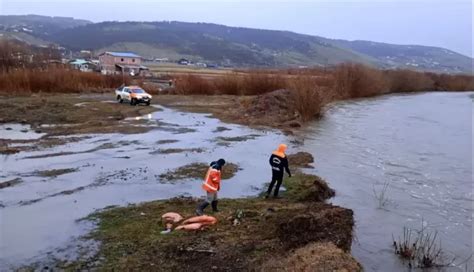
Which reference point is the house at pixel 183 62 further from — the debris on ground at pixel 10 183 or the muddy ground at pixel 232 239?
the muddy ground at pixel 232 239

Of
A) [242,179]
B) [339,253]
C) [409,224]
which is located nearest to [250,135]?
[242,179]

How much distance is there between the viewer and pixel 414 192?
17.4 m

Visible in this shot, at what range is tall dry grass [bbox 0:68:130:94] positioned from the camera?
45.6 meters

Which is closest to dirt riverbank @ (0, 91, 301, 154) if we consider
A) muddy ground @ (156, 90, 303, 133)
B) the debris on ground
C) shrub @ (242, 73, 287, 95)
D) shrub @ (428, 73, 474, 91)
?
muddy ground @ (156, 90, 303, 133)

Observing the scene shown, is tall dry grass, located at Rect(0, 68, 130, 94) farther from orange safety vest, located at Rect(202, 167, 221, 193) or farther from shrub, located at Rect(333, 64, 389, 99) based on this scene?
orange safety vest, located at Rect(202, 167, 221, 193)

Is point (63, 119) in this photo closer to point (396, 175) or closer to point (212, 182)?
point (396, 175)

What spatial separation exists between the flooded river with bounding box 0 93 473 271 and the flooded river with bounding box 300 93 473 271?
0.15 feet

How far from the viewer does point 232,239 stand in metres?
10.0

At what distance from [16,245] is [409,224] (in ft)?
32.4

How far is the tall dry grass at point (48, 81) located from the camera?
45.6 metres

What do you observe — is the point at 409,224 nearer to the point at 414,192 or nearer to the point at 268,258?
the point at 414,192

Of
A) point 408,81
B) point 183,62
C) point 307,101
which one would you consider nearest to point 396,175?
point 307,101

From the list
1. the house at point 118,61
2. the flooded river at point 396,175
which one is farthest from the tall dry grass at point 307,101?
the house at point 118,61

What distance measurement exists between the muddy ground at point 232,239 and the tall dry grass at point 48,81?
1487 inches
